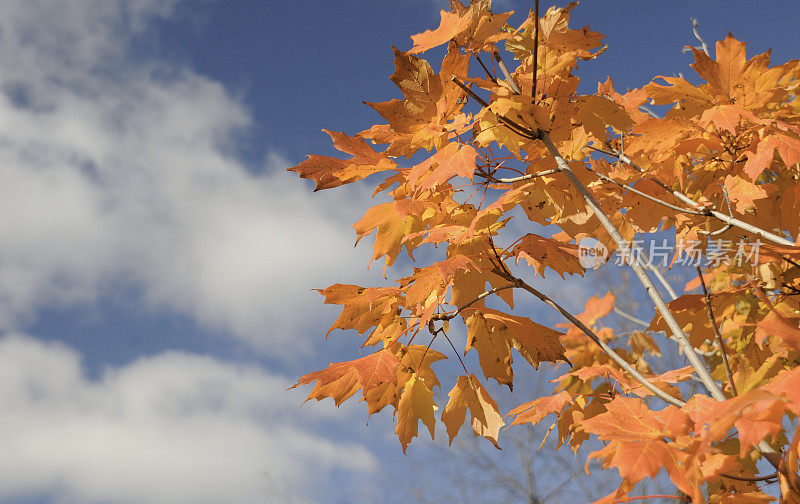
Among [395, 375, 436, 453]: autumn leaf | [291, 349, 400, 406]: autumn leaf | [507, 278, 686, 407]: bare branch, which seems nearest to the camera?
[291, 349, 400, 406]: autumn leaf

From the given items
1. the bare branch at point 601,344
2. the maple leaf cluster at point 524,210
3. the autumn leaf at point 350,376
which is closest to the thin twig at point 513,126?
the maple leaf cluster at point 524,210

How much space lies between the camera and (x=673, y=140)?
84.8 inches

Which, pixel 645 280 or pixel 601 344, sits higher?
pixel 645 280

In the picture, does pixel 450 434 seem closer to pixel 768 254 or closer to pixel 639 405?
pixel 639 405

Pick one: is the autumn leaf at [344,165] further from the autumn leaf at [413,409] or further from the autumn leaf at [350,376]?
the autumn leaf at [413,409]

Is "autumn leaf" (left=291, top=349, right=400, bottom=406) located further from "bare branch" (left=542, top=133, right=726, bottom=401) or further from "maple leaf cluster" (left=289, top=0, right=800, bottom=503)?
"bare branch" (left=542, top=133, right=726, bottom=401)

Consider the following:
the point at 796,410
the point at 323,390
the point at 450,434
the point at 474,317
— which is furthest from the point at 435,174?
the point at 796,410

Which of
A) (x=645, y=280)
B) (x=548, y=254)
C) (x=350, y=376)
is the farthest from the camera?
(x=548, y=254)

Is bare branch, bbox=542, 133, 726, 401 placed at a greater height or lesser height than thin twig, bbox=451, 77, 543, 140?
lesser

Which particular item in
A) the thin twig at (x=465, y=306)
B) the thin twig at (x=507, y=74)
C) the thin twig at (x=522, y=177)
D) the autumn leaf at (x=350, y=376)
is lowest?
the autumn leaf at (x=350, y=376)

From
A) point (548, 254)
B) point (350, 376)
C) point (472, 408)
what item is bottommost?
point (472, 408)

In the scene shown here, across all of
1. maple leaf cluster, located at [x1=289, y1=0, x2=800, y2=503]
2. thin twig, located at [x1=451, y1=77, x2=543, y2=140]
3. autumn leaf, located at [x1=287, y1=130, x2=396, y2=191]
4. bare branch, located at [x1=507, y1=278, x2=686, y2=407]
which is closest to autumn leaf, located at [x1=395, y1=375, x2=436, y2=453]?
maple leaf cluster, located at [x1=289, y1=0, x2=800, y2=503]

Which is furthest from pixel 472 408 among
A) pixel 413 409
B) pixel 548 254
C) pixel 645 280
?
pixel 645 280

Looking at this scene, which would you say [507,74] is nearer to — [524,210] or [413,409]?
[524,210]
